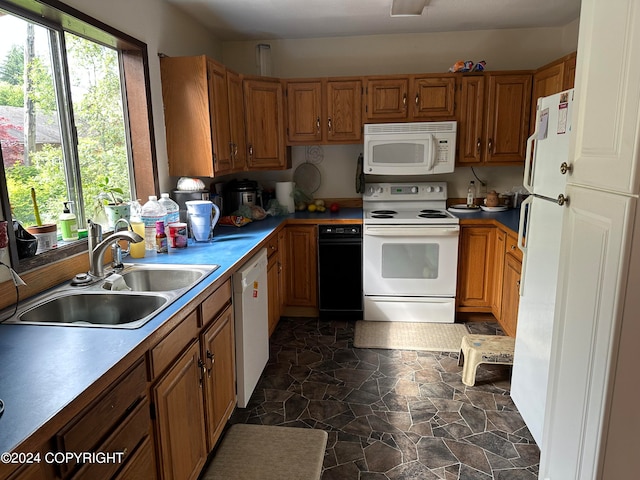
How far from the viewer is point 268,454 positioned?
2.16 m

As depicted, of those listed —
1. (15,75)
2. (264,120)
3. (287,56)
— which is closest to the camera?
(15,75)

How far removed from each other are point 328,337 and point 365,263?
675mm

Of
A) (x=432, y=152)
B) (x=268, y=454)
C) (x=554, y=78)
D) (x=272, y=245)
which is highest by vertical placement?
(x=554, y=78)

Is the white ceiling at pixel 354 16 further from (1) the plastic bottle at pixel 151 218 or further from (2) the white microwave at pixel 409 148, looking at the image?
(1) the plastic bottle at pixel 151 218

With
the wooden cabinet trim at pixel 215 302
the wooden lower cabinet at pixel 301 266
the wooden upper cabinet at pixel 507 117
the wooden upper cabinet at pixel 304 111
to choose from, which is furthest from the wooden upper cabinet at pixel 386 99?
the wooden cabinet trim at pixel 215 302

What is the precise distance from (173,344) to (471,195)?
3.16m

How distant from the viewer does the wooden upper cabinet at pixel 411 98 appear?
3.68m

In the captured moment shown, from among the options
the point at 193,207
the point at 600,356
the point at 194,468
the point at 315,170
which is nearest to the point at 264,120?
the point at 315,170

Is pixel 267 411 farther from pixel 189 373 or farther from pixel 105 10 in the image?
pixel 105 10

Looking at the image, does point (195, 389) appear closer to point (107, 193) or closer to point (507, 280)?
point (107, 193)

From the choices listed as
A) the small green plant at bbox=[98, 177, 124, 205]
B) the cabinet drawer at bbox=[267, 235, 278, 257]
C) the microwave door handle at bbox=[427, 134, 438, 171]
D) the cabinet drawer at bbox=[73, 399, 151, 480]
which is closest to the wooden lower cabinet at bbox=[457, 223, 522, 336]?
the microwave door handle at bbox=[427, 134, 438, 171]

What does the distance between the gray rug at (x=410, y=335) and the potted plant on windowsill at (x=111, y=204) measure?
187cm

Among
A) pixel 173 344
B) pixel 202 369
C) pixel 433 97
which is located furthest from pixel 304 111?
pixel 173 344

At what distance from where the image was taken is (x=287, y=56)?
4.10 meters
